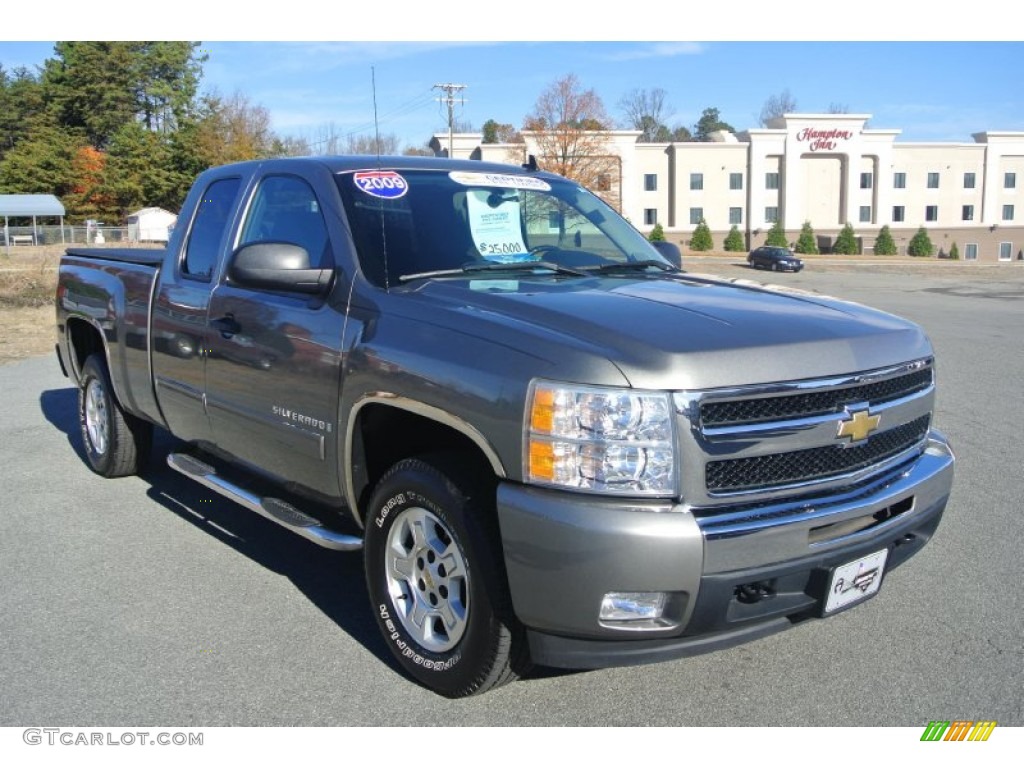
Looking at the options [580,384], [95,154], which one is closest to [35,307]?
[580,384]

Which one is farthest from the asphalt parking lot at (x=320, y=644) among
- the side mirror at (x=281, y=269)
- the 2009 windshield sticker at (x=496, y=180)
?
the 2009 windshield sticker at (x=496, y=180)

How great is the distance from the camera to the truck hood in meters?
2.88

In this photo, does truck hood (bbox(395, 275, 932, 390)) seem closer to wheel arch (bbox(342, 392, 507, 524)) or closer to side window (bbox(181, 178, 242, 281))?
wheel arch (bbox(342, 392, 507, 524))

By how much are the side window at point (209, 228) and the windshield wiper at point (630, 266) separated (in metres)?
1.97

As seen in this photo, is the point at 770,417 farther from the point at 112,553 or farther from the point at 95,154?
the point at 95,154

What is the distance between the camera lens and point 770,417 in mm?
2949

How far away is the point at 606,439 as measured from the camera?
281cm

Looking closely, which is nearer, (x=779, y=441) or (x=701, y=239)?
(x=779, y=441)

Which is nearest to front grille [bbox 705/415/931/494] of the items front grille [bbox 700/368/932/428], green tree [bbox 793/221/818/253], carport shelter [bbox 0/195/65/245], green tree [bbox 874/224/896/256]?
front grille [bbox 700/368/932/428]

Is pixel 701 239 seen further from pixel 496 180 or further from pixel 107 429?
pixel 496 180

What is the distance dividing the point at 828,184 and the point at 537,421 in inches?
3137

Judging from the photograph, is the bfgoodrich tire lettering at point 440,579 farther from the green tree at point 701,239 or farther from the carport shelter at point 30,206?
the green tree at point 701,239

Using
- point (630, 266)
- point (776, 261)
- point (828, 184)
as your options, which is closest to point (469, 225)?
point (630, 266)

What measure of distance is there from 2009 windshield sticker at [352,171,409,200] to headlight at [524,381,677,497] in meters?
1.68
